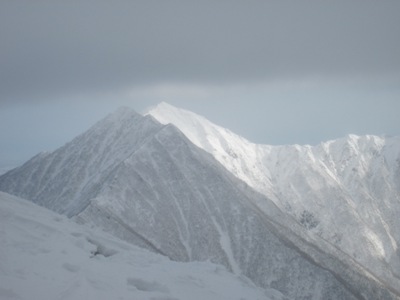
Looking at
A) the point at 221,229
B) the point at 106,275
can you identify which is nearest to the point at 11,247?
the point at 106,275

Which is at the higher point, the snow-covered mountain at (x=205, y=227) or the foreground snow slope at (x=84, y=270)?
the foreground snow slope at (x=84, y=270)

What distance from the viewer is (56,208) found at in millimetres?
198125

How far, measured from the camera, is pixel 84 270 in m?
20.1

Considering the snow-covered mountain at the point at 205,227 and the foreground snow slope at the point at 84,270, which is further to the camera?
the snow-covered mountain at the point at 205,227

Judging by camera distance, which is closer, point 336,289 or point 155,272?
point 155,272

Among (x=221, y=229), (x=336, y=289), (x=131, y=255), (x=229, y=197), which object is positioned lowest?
(x=336, y=289)

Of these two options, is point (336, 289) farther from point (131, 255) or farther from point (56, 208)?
point (131, 255)

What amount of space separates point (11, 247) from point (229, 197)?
174 metres

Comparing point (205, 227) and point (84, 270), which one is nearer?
point (84, 270)

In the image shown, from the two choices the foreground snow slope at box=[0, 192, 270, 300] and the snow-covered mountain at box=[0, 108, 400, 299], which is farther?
the snow-covered mountain at box=[0, 108, 400, 299]

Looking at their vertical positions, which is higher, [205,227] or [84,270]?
[84,270]

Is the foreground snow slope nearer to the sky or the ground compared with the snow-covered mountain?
nearer to the sky

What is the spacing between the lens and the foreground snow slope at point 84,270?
17219mm

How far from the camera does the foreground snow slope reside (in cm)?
1722
